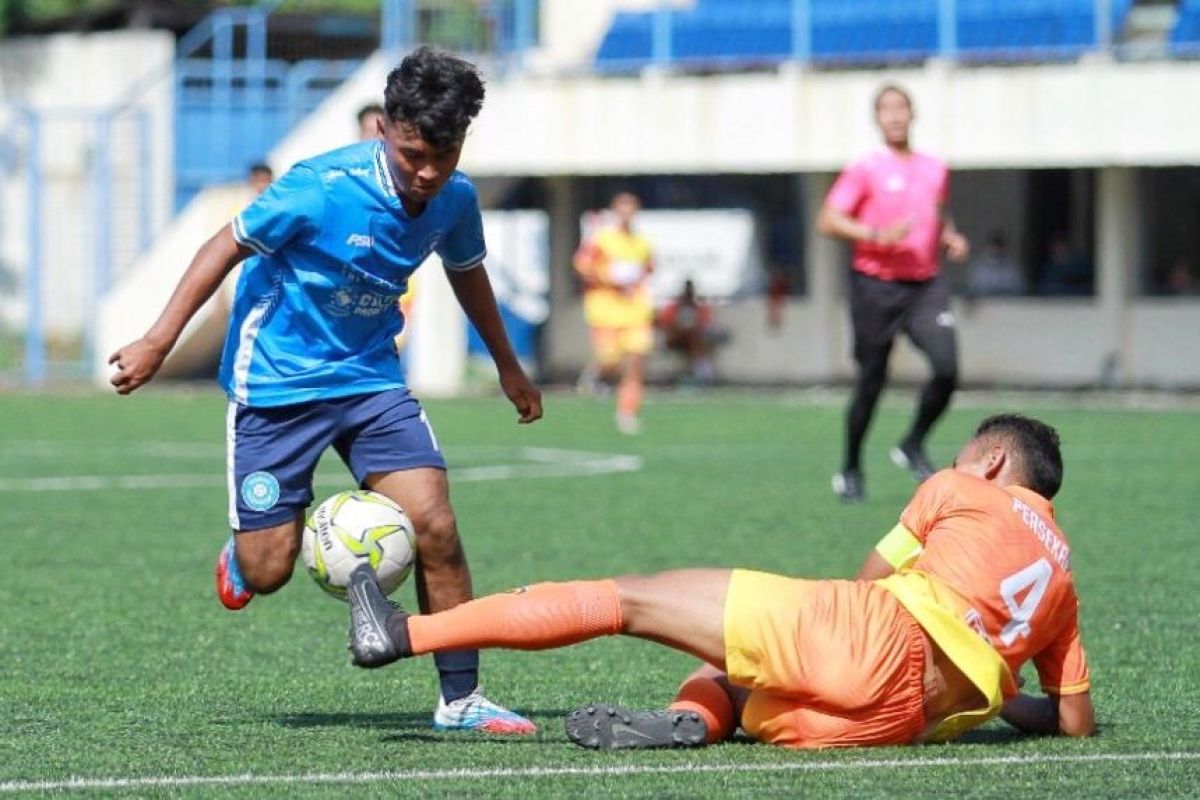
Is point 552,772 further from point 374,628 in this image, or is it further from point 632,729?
point 374,628

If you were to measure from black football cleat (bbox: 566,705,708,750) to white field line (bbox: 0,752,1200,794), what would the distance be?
0.67ft

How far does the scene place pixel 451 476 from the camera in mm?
15656

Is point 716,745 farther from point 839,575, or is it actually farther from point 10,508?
point 10,508

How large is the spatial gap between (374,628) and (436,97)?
4.54ft

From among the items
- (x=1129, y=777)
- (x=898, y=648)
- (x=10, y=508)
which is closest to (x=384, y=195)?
(x=898, y=648)

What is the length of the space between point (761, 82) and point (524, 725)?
19.8m

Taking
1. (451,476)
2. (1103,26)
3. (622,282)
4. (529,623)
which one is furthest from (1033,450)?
(1103,26)

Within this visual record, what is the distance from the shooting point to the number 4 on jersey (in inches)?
234

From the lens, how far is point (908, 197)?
1379 cm

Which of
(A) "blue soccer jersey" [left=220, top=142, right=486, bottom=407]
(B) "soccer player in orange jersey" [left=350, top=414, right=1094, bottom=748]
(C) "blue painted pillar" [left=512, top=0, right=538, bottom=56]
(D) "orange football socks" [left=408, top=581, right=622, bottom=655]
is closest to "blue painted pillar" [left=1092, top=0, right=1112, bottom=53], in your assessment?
(C) "blue painted pillar" [left=512, top=0, right=538, bottom=56]

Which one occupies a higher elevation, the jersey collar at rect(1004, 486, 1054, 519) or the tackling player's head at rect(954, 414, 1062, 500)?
the tackling player's head at rect(954, 414, 1062, 500)

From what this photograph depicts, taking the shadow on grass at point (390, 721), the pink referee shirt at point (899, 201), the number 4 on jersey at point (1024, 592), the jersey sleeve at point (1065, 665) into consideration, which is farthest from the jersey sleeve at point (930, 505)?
the pink referee shirt at point (899, 201)

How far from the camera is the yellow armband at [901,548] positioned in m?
6.16

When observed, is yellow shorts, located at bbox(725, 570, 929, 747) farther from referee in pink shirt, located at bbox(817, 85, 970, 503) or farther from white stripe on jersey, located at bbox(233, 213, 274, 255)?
referee in pink shirt, located at bbox(817, 85, 970, 503)
